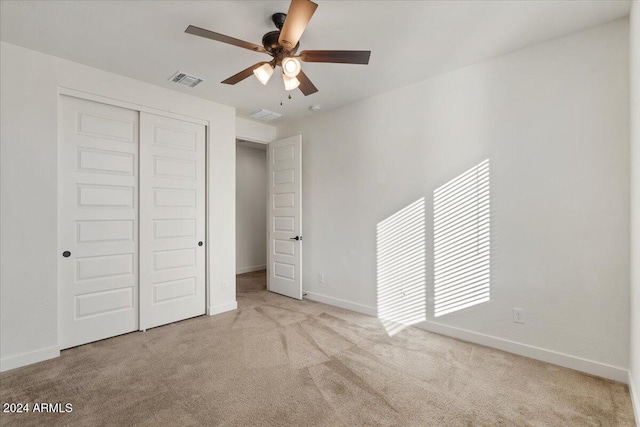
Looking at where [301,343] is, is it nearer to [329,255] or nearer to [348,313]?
[348,313]

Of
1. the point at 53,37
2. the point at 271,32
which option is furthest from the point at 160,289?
the point at 271,32

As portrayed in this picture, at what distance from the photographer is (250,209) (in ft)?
22.2

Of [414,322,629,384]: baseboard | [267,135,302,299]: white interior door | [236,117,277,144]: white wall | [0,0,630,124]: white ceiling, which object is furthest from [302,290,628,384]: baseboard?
[236,117,277,144]: white wall

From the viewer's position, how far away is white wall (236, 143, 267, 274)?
654 cm

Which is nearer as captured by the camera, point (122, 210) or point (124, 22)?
point (124, 22)

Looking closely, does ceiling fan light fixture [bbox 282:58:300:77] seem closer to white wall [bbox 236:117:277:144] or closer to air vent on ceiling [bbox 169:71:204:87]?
air vent on ceiling [bbox 169:71:204:87]

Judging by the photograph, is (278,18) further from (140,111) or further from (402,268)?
(402,268)

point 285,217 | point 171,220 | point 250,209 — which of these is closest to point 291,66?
point 171,220

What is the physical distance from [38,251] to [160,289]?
1197 millimetres

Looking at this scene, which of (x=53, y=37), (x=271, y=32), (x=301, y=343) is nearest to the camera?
(x=271, y=32)

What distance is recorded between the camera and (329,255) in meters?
4.30

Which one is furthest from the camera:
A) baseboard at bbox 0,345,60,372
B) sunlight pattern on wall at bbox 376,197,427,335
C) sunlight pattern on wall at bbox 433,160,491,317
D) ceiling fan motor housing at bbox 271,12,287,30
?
sunlight pattern on wall at bbox 376,197,427,335

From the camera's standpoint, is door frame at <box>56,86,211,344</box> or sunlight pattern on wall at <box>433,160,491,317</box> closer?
door frame at <box>56,86,211,344</box>

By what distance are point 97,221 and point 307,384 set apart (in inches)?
104
